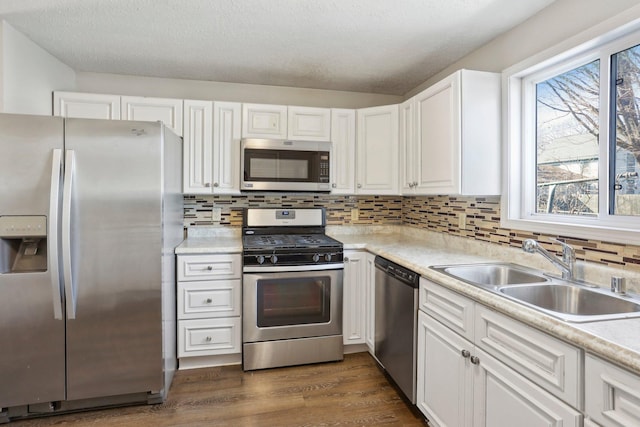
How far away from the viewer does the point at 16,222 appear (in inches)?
71.9

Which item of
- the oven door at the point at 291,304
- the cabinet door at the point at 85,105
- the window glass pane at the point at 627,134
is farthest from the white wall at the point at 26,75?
the window glass pane at the point at 627,134

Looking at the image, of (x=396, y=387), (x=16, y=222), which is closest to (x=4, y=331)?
(x=16, y=222)

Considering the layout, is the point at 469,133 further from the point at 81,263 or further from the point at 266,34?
the point at 81,263

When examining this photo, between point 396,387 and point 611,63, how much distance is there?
2130 millimetres

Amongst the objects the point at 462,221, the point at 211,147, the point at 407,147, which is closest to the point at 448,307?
the point at 462,221

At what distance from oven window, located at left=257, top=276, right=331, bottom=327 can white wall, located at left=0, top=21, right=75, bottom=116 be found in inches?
75.8

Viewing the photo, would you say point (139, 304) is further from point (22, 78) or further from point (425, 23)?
point (425, 23)

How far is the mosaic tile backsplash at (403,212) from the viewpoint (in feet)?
6.90

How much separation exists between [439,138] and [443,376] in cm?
141

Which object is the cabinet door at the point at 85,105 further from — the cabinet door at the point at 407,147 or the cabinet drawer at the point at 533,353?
the cabinet drawer at the point at 533,353

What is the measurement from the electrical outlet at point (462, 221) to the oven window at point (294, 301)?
1038 millimetres

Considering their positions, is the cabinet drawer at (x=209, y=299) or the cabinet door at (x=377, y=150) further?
the cabinet door at (x=377, y=150)

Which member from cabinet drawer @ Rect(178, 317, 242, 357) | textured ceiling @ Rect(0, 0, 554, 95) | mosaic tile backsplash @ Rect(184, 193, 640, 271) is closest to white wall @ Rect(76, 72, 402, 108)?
textured ceiling @ Rect(0, 0, 554, 95)

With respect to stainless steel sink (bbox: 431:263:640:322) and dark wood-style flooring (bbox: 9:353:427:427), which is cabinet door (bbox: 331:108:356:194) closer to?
stainless steel sink (bbox: 431:263:640:322)
